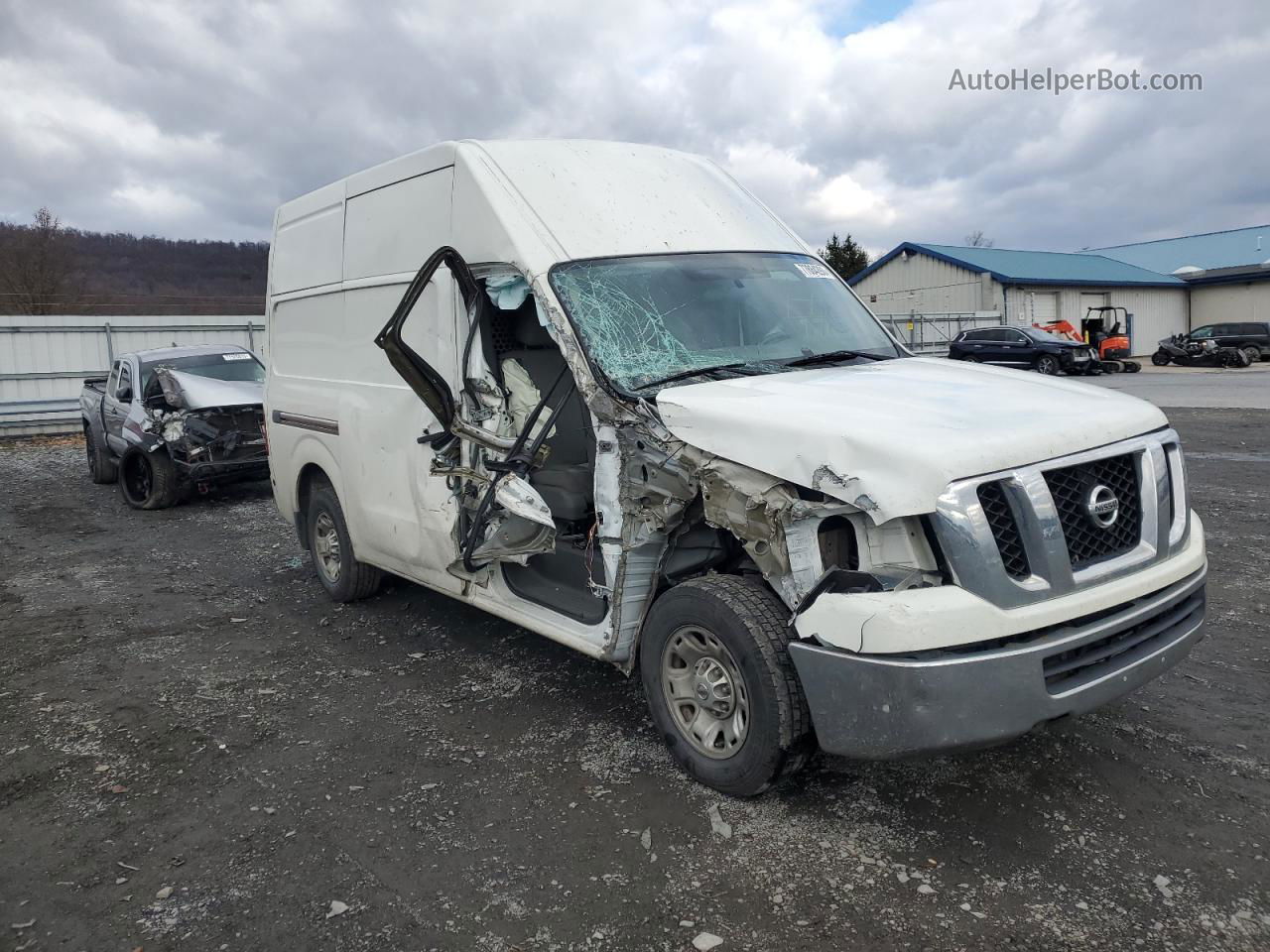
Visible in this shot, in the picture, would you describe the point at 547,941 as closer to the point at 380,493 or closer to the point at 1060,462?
the point at 1060,462

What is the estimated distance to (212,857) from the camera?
3291mm

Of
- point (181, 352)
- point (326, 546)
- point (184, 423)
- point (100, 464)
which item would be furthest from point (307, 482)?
point (100, 464)

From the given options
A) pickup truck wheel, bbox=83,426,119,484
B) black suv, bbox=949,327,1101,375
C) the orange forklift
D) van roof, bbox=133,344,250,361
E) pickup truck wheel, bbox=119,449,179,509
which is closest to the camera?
pickup truck wheel, bbox=119,449,179,509

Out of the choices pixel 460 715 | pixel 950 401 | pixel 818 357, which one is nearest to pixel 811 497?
pixel 950 401

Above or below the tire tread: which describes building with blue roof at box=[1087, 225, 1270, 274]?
above

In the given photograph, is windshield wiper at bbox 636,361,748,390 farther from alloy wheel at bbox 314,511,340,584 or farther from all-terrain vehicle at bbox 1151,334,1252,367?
all-terrain vehicle at bbox 1151,334,1252,367

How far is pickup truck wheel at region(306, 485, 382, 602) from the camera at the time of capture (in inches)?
238

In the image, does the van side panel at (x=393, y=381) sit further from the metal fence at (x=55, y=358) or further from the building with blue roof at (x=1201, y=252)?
the building with blue roof at (x=1201, y=252)

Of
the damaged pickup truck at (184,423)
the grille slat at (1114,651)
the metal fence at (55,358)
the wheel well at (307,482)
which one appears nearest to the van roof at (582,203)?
the wheel well at (307,482)

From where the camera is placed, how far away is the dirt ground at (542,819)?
→ 2830 mm

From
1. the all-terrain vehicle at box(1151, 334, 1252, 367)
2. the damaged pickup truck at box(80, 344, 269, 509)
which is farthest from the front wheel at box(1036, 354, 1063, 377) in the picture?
the damaged pickup truck at box(80, 344, 269, 509)

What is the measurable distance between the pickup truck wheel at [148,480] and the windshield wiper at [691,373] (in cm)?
831

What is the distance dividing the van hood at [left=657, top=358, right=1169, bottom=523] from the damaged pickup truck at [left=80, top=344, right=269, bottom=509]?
754 cm

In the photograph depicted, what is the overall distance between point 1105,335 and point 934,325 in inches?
273
